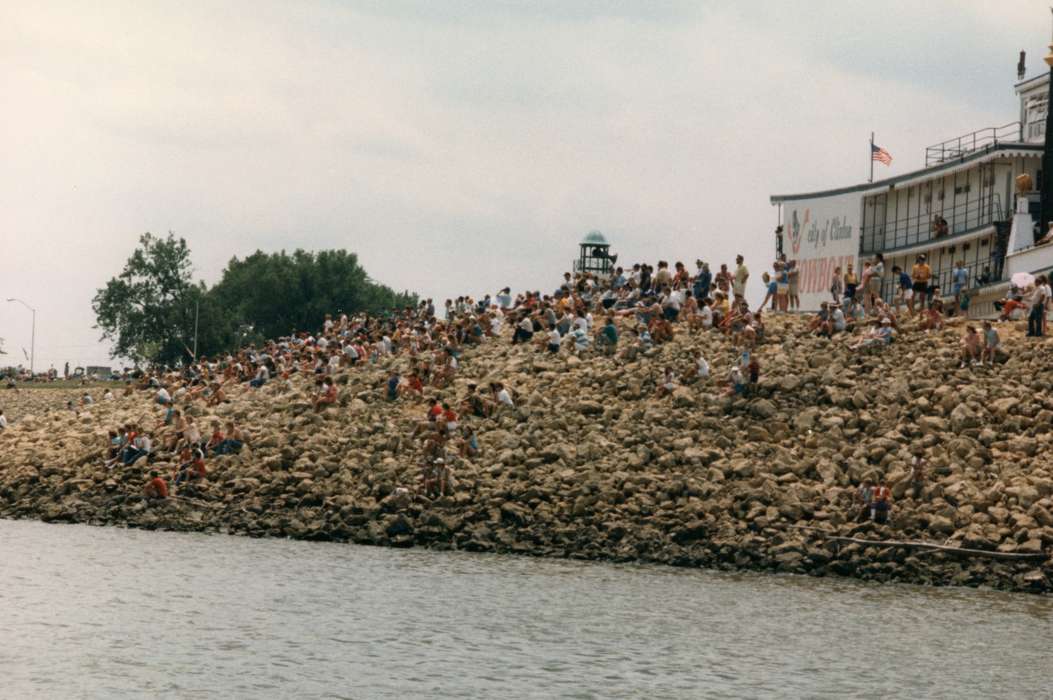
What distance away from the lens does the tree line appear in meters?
108

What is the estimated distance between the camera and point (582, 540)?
36.5 m

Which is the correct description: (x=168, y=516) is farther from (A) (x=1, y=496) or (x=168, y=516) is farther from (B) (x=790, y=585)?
(B) (x=790, y=585)

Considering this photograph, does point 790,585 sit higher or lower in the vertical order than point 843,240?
lower

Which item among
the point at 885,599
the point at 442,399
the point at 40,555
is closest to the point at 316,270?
the point at 442,399

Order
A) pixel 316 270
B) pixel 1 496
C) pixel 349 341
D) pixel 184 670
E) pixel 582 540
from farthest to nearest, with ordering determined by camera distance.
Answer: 1. pixel 316 270
2. pixel 349 341
3. pixel 1 496
4. pixel 582 540
5. pixel 184 670

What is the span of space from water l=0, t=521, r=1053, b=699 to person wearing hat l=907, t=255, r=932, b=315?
438 inches

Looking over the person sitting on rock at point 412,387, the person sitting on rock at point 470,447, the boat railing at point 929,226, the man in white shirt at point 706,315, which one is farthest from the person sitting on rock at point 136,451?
the boat railing at point 929,226

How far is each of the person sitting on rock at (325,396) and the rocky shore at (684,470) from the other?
0.43 meters

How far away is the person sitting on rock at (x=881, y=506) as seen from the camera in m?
34.3

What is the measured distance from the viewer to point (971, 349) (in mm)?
38875

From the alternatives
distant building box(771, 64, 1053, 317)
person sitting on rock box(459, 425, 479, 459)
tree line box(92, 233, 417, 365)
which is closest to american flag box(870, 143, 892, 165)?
distant building box(771, 64, 1053, 317)

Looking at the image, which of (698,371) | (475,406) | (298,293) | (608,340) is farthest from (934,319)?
(298,293)

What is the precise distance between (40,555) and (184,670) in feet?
44.3

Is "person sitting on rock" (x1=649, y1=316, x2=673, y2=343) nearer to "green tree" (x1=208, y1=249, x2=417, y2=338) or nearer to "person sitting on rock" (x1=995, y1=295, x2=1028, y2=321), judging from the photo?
"person sitting on rock" (x1=995, y1=295, x2=1028, y2=321)
